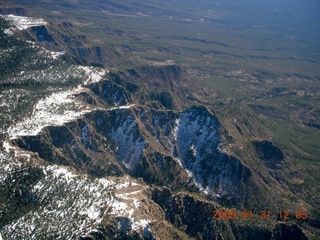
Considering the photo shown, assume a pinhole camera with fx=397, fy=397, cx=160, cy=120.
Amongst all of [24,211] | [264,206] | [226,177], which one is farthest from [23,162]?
[264,206]

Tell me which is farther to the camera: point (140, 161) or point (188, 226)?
point (140, 161)

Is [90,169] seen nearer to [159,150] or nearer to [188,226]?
[159,150]

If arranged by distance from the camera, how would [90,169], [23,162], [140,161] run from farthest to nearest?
[140,161] → [90,169] → [23,162]
